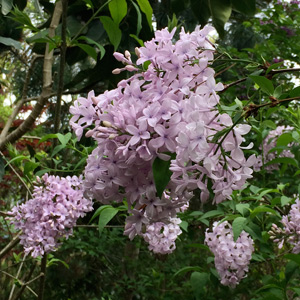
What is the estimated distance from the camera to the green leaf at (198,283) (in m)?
1.29

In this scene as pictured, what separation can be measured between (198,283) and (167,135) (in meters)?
0.95

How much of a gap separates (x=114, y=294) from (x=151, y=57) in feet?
8.77

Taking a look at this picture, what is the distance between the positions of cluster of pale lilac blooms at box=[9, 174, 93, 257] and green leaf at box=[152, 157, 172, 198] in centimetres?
75

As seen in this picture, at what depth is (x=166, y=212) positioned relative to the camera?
551 millimetres

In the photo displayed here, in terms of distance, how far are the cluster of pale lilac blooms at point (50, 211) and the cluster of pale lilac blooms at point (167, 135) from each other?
0.64m

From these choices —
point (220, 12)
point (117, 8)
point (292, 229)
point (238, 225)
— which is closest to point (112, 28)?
point (117, 8)

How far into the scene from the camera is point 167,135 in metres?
0.49

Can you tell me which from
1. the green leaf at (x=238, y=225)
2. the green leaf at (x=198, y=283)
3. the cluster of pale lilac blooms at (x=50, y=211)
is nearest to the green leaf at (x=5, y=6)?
the cluster of pale lilac blooms at (x=50, y=211)

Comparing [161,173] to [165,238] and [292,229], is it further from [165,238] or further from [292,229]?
[165,238]

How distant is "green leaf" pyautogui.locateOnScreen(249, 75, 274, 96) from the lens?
0.52 meters

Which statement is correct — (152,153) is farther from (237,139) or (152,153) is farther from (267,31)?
(267,31)

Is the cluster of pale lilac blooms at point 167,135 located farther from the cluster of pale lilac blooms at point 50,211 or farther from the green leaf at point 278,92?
the cluster of pale lilac blooms at point 50,211

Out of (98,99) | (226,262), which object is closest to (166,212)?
(98,99)

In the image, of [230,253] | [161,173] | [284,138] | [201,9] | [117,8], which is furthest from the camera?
[201,9]
